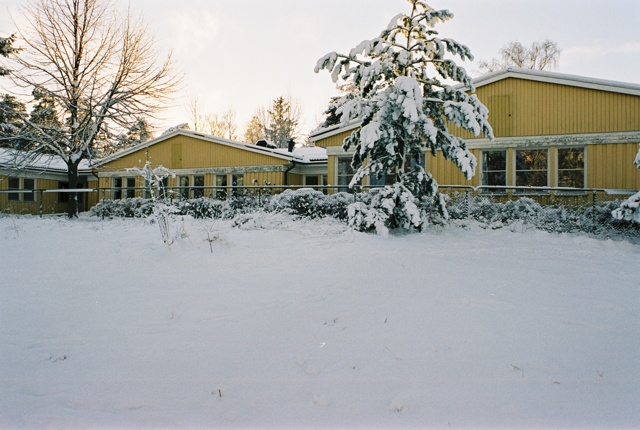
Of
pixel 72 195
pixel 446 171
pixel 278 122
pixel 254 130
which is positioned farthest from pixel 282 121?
pixel 446 171

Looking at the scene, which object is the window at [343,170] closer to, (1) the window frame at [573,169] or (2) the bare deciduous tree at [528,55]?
(1) the window frame at [573,169]

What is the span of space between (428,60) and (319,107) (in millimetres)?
31625

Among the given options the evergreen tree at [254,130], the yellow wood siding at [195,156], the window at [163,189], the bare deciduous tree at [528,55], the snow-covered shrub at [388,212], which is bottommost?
the snow-covered shrub at [388,212]

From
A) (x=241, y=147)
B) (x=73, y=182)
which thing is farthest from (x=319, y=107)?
(x=73, y=182)

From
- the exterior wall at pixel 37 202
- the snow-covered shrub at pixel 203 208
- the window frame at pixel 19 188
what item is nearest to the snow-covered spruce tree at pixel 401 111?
the snow-covered shrub at pixel 203 208

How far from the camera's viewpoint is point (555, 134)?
12836 millimetres

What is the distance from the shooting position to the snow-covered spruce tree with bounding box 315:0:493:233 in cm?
814

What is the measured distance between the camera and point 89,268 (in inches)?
237

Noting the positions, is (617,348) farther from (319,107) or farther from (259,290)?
(319,107)

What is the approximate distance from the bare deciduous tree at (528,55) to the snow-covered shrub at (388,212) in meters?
26.9

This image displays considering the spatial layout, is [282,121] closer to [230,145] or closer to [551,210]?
[230,145]

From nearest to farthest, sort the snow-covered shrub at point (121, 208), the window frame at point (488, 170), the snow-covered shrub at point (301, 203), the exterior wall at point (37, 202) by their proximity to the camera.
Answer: the snow-covered shrub at point (301, 203) → the window frame at point (488, 170) → the snow-covered shrub at point (121, 208) → the exterior wall at point (37, 202)

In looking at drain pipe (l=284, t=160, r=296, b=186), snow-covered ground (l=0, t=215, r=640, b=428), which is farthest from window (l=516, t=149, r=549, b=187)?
drain pipe (l=284, t=160, r=296, b=186)

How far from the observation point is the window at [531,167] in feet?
43.4
